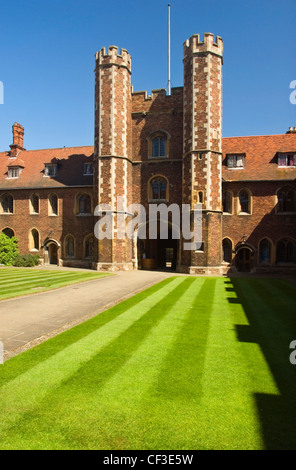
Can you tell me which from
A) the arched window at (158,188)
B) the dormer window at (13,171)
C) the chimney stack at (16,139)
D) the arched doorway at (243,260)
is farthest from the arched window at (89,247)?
the chimney stack at (16,139)

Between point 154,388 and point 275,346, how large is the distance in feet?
10.5

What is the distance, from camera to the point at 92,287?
14250mm

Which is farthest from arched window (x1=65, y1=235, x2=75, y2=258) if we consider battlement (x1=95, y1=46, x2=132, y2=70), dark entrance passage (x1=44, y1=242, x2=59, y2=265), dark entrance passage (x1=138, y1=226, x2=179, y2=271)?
battlement (x1=95, y1=46, x2=132, y2=70)

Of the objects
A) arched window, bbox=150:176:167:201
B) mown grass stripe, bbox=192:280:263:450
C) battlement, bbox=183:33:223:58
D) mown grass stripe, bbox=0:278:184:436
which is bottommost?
mown grass stripe, bbox=192:280:263:450

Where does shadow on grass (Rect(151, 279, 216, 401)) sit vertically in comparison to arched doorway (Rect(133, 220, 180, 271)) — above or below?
below

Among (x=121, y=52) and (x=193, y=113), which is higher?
(x=121, y=52)

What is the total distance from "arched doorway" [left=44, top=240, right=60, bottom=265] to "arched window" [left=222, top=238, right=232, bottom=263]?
1450 centimetres

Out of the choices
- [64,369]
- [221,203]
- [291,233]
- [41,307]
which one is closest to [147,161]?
[221,203]

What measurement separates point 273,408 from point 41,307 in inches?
295

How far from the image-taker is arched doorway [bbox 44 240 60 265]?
2789cm

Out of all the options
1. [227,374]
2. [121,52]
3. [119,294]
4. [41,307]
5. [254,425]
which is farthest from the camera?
[121,52]

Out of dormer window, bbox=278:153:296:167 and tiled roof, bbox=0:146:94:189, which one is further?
tiled roof, bbox=0:146:94:189

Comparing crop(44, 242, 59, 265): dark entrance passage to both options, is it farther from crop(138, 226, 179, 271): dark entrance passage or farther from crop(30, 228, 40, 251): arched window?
crop(138, 226, 179, 271): dark entrance passage

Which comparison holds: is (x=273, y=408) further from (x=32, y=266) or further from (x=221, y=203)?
(x=32, y=266)
